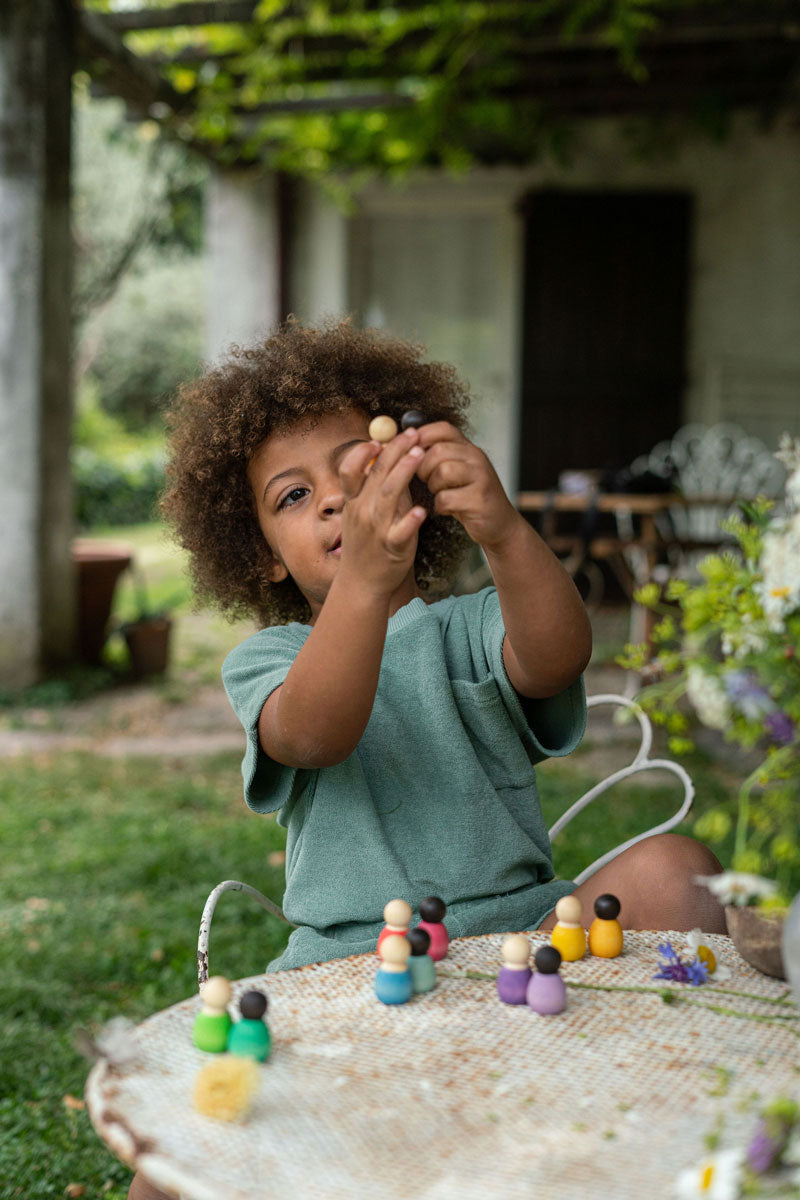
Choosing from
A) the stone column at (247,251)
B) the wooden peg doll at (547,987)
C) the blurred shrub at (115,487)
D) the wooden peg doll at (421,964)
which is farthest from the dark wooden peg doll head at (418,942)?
the blurred shrub at (115,487)

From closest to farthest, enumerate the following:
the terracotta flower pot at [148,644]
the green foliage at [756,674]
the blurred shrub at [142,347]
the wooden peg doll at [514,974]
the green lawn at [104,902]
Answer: the green foliage at [756,674]
the wooden peg doll at [514,974]
the green lawn at [104,902]
the terracotta flower pot at [148,644]
the blurred shrub at [142,347]

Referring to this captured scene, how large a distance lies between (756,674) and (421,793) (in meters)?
0.72

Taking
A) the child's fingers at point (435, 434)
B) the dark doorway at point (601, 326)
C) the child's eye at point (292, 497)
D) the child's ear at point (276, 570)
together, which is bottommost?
the child's ear at point (276, 570)

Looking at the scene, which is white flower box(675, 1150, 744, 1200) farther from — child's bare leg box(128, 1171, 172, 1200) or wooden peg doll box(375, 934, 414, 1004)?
child's bare leg box(128, 1171, 172, 1200)

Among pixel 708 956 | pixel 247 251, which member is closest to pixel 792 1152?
pixel 708 956

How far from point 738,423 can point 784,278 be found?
1.06m

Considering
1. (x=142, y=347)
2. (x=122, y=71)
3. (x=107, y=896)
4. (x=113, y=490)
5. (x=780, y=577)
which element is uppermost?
(x=122, y=71)

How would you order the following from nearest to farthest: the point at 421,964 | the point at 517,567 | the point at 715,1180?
1. the point at 715,1180
2. the point at 421,964
3. the point at 517,567

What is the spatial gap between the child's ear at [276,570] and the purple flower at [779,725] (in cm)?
111

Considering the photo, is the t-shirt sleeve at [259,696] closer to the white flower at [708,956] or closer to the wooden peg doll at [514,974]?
the wooden peg doll at [514,974]

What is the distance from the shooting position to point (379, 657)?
1.24 metres

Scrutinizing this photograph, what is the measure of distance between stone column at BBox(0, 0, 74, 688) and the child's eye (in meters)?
4.28

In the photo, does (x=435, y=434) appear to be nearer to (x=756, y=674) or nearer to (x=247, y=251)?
(x=756, y=674)

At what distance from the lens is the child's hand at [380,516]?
1162 mm
